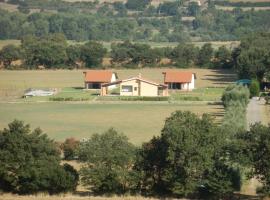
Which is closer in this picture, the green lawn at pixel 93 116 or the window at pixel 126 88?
the green lawn at pixel 93 116

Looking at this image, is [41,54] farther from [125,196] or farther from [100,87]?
[125,196]

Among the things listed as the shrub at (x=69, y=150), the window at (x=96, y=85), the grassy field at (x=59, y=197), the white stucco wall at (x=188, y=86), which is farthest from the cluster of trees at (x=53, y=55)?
the grassy field at (x=59, y=197)

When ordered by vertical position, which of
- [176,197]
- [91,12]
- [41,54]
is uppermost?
[91,12]

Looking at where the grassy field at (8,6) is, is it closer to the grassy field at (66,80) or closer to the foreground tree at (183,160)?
the grassy field at (66,80)

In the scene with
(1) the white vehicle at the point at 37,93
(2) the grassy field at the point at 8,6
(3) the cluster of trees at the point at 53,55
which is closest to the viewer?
(1) the white vehicle at the point at 37,93

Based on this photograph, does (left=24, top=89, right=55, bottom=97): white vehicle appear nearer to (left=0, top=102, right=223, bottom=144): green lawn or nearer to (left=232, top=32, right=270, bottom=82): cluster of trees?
(left=0, top=102, right=223, bottom=144): green lawn

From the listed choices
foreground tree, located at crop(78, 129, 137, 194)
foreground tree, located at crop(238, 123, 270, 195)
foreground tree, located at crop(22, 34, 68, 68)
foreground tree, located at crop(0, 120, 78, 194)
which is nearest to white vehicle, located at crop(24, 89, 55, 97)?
foreground tree, located at crop(22, 34, 68, 68)

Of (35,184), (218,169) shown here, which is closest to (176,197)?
(218,169)

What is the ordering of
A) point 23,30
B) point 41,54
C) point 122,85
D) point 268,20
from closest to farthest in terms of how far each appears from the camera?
point 122,85 → point 41,54 → point 23,30 → point 268,20
